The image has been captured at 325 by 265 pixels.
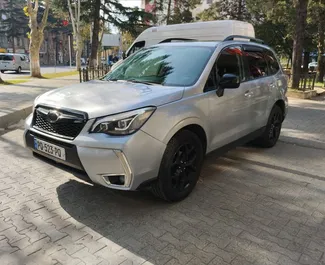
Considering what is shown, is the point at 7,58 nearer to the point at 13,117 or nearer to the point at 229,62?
the point at 13,117

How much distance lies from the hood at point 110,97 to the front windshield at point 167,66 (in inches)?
11.0

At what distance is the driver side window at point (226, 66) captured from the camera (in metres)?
3.97

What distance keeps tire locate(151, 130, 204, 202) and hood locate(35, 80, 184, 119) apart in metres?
0.47

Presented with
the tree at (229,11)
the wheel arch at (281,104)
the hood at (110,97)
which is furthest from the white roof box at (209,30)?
the tree at (229,11)

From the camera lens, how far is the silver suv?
118 inches

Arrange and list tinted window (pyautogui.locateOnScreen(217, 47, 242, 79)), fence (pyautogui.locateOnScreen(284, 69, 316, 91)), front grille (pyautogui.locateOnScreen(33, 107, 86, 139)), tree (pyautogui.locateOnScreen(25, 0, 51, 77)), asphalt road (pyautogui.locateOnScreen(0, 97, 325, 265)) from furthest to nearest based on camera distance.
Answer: tree (pyautogui.locateOnScreen(25, 0, 51, 77)) < fence (pyautogui.locateOnScreen(284, 69, 316, 91)) < tinted window (pyautogui.locateOnScreen(217, 47, 242, 79)) < front grille (pyautogui.locateOnScreen(33, 107, 86, 139)) < asphalt road (pyautogui.locateOnScreen(0, 97, 325, 265))

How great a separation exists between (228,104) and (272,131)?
2.02 meters

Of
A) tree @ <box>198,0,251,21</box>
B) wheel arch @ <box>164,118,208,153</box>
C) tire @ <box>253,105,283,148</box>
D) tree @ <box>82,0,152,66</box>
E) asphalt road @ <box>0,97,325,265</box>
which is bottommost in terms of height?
asphalt road @ <box>0,97,325,265</box>

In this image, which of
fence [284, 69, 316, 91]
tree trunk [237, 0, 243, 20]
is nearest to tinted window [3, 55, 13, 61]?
tree trunk [237, 0, 243, 20]

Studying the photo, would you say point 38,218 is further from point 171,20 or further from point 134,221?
point 171,20

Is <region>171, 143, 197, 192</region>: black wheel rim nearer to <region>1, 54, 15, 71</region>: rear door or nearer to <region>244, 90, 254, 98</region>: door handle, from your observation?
<region>244, 90, 254, 98</region>: door handle

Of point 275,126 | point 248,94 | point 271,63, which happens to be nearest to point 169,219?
point 248,94

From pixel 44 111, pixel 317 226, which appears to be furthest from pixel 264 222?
pixel 44 111

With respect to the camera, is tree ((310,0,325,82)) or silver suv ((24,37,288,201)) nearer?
silver suv ((24,37,288,201))
